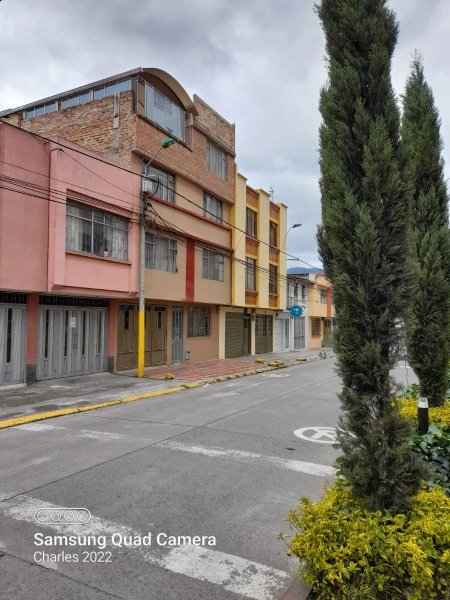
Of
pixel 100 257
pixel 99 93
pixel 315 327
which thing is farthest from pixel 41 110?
pixel 315 327

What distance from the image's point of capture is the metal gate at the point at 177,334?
69.7 feet

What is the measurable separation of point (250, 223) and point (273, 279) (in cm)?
498

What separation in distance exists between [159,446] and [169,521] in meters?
2.83

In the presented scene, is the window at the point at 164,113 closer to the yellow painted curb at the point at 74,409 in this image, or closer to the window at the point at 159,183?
the window at the point at 159,183

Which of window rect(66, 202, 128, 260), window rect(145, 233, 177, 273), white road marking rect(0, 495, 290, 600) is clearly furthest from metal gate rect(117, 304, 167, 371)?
white road marking rect(0, 495, 290, 600)

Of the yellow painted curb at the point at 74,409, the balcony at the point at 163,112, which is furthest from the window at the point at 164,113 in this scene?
the yellow painted curb at the point at 74,409

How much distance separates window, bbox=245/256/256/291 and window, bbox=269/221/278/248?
10.9 feet

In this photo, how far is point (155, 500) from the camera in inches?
194

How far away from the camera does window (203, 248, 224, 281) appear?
22.8 m

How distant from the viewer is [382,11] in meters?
3.56

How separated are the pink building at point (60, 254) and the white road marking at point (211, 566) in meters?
9.90

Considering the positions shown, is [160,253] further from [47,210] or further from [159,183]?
[47,210]

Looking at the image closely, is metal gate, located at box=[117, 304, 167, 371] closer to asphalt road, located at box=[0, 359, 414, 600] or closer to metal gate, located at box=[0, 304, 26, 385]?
metal gate, located at box=[0, 304, 26, 385]

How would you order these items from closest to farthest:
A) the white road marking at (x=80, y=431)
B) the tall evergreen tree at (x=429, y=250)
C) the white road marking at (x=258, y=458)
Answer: the white road marking at (x=258, y=458)
the tall evergreen tree at (x=429, y=250)
the white road marking at (x=80, y=431)
